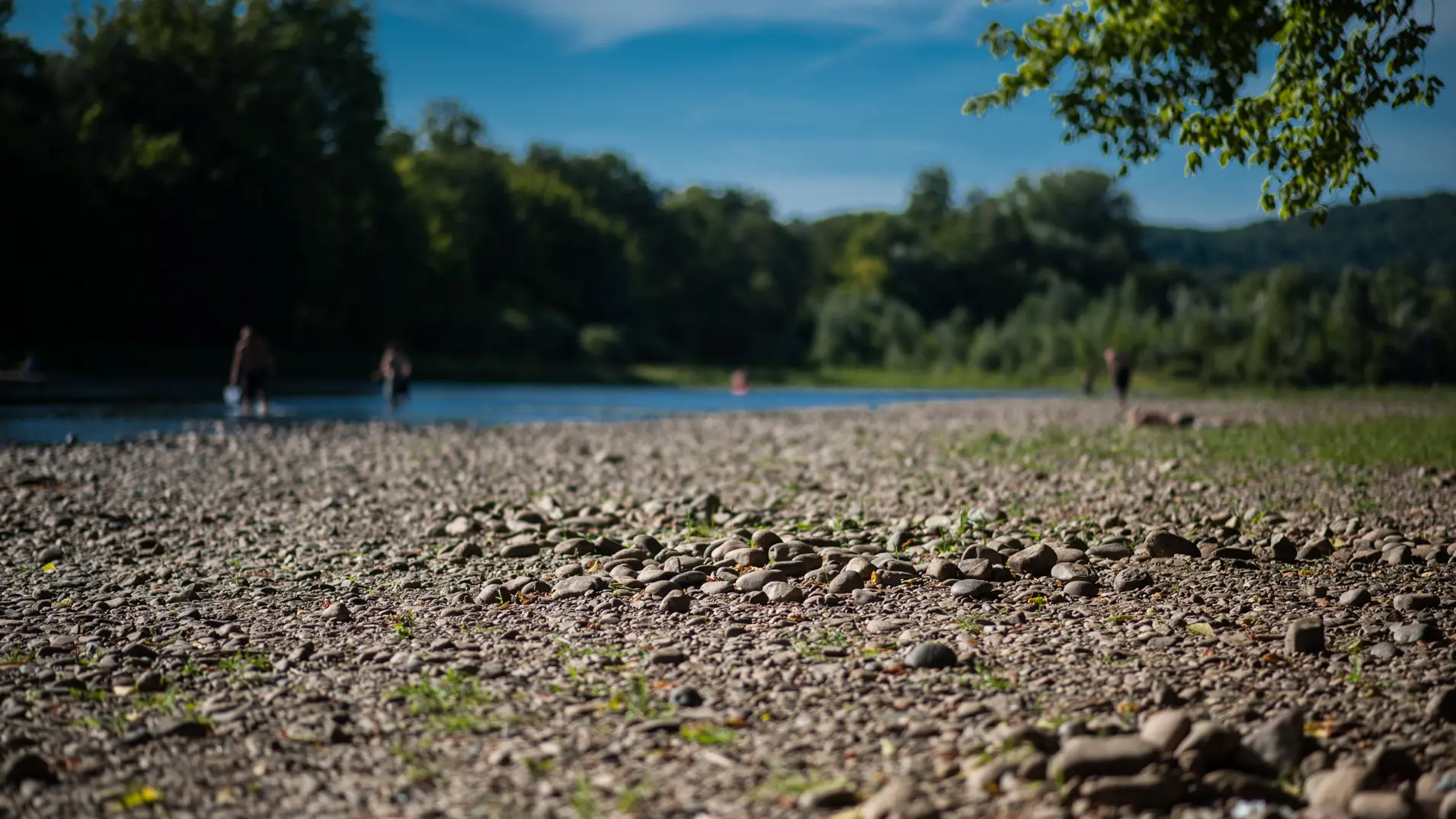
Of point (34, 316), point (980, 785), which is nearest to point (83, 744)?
point (980, 785)

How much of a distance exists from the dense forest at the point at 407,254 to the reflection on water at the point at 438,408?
46.8ft

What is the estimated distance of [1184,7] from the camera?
995 centimetres

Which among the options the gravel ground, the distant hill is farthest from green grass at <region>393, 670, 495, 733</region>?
the distant hill

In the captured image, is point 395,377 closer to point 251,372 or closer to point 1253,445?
point 251,372

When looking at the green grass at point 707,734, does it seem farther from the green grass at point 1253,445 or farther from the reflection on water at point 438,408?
the reflection on water at point 438,408

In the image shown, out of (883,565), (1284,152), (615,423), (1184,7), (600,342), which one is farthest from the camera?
(600,342)

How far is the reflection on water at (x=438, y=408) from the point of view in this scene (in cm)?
2855

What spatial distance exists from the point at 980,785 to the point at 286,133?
7351cm

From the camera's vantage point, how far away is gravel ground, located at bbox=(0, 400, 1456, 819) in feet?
15.8

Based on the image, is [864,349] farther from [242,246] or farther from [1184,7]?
[1184,7]

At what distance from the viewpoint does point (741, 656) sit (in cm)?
670

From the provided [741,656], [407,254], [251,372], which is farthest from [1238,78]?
[407,254]

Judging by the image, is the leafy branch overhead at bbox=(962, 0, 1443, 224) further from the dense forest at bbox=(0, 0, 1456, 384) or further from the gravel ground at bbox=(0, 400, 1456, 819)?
the dense forest at bbox=(0, 0, 1456, 384)

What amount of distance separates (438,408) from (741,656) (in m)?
37.0
